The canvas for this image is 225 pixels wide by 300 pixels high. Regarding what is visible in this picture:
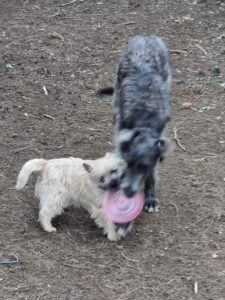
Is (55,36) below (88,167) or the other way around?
below

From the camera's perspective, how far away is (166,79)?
6281 mm

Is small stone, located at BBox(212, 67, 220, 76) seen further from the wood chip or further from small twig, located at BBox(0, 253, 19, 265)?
small twig, located at BBox(0, 253, 19, 265)

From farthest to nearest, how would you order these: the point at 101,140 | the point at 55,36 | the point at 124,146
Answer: the point at 55,36
the point at 101,140
the point at 124,146

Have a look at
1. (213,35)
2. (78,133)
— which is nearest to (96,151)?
(78,133)

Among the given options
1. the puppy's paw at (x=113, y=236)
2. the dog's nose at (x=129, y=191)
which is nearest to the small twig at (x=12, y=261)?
the puppy's paw at (x=113, y=236)

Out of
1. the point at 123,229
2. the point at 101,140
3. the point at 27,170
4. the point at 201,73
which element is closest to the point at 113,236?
the point at 123,229

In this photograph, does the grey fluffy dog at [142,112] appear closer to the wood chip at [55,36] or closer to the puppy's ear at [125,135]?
the puppy's ear at [125,135]

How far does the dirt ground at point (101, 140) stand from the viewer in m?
4.98

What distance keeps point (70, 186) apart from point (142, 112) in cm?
85

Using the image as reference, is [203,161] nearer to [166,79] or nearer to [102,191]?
[166,79]

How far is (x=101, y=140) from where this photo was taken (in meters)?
7.06

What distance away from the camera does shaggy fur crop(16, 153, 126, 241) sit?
17.6ft

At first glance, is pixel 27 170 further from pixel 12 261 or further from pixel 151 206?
pixel 151 206

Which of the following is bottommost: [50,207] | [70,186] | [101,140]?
[101,140]
